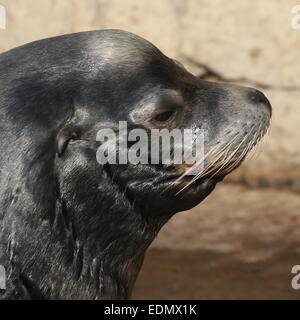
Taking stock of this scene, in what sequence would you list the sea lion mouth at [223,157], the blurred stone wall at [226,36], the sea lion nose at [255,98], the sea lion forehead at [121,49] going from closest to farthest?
the sea lion forehead at [121,49] < the sea lion mouth at [223,157] < the sea lion nose at [255,98] < the blurred stone wall at [226,36]

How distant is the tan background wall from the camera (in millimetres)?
7980

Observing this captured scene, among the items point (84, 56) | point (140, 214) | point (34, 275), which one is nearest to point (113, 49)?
point (84, 56)

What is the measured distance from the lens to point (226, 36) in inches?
321

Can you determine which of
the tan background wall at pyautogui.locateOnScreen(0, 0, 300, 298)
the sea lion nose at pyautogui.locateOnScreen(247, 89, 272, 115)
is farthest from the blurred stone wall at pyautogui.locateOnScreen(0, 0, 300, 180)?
the sea lion nose at pyautogui.locateOnScreen(247, 89, 272, 115)

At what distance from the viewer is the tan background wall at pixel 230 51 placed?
798cm

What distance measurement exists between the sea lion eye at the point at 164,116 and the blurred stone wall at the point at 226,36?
4262 millimetres

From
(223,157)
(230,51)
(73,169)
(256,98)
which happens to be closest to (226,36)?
(230,51)

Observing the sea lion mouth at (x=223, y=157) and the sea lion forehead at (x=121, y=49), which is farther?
the sea lion mouth at (x=223, y=157)

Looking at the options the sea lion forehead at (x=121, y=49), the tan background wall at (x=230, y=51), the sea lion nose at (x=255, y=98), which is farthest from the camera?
the tan background wall at (x=230, y=51)

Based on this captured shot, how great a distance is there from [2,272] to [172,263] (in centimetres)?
419

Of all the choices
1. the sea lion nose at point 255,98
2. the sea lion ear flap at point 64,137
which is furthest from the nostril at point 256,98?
the sea lion ear flap at point 64,137

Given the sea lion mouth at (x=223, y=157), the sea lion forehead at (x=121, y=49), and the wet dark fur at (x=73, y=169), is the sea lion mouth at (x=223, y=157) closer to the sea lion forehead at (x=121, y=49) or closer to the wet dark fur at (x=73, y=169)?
the wet dark fur at (x=73, y=169)

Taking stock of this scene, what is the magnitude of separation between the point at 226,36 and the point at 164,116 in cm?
439

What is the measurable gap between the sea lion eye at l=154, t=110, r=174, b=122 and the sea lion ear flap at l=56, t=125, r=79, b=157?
0.35m
